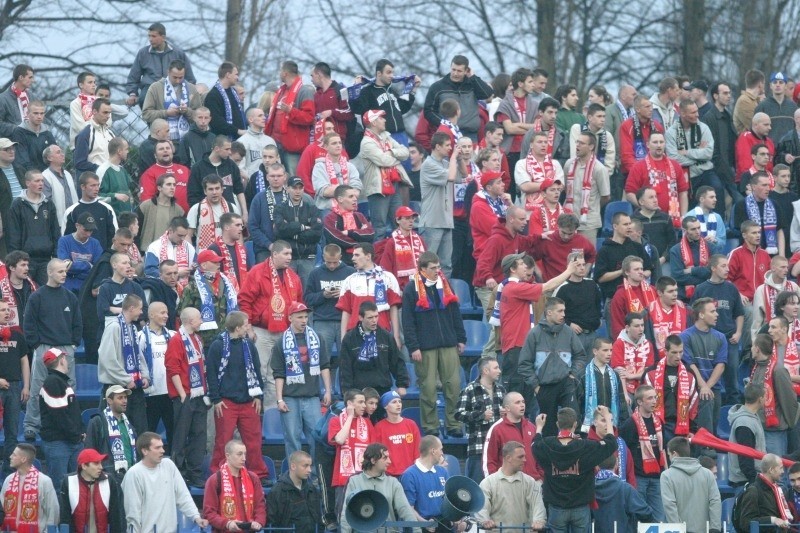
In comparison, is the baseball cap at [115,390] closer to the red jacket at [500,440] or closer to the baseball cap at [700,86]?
the red jacket at [500,440]

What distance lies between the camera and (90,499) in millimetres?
16531

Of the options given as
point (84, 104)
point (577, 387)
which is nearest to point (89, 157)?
point (84, 104)

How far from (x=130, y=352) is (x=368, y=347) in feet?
7.28

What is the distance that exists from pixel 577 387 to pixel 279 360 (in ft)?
9.15

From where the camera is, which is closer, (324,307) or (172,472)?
(172,472)

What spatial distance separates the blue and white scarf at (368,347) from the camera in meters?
18.5

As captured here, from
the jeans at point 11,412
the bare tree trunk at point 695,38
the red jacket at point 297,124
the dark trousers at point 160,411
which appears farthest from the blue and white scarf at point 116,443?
the bare tree trunk at point 695,38

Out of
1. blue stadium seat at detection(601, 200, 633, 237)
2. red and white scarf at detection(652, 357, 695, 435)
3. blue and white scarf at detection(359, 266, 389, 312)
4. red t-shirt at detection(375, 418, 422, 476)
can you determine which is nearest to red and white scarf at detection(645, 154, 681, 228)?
blue stadium seat at detection(601, 200, 633, 237)

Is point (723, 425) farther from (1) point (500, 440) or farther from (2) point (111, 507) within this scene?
(2) point (111, 507)

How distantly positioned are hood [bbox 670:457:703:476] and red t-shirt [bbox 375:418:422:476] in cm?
232

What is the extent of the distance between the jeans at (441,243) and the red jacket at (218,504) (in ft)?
17.2

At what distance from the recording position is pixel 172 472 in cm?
1683

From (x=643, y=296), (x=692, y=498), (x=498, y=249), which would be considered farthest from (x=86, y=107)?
(x=692, y=498)

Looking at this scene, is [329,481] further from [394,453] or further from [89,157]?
[89,157]
